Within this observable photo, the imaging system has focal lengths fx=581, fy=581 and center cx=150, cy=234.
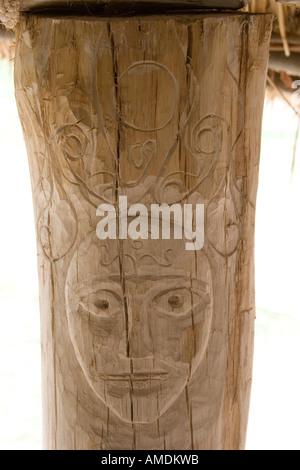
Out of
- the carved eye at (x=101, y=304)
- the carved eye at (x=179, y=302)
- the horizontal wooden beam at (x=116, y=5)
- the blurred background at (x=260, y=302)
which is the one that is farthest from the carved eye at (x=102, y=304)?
the blurred background at (x=260, y=302)

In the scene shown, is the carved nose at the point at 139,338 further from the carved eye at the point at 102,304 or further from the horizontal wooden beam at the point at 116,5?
the horizontal wooden beam at the point at 116,5

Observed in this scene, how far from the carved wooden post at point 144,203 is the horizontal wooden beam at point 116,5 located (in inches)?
2.1

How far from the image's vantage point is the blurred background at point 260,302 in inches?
113

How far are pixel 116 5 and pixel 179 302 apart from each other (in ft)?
2.15

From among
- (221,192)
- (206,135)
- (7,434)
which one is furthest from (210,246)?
(7,434)

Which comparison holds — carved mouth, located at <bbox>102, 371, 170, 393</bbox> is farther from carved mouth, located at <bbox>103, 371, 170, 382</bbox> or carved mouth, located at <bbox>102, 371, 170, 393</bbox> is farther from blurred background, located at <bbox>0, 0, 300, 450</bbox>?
blurred background, located at <bbox>0, 0, 300, 450</bbox>

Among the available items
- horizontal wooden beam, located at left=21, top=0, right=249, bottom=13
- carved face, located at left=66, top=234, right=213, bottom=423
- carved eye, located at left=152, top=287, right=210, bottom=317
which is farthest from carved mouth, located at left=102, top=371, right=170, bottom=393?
horizontal wooden beam, located at left=21, top=0, right=249, bottom=13

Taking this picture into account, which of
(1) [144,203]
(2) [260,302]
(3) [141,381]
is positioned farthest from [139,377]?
(2) [260,302]

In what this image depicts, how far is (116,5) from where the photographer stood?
1232 mm

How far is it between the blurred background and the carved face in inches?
64.4

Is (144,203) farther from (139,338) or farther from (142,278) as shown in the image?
(139,338)

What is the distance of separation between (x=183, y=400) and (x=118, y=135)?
2.03ft

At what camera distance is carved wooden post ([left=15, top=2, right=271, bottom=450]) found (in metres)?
1.20

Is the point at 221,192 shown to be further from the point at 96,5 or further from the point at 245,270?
the point at 96,5
